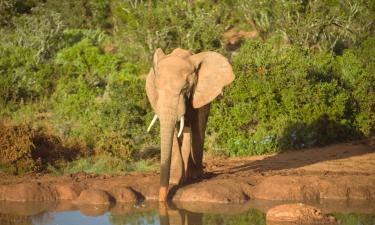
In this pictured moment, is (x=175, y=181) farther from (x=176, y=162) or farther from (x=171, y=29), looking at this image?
(x=171, y=29)

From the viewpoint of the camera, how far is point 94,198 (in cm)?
967

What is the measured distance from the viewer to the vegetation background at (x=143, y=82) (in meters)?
12.7

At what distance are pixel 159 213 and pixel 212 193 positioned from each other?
0.80 m

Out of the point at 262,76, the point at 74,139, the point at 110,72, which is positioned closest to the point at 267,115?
the point at 262,76

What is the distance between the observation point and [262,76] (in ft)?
46.1

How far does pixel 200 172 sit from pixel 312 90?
4046 mm

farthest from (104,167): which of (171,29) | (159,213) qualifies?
(171,29)

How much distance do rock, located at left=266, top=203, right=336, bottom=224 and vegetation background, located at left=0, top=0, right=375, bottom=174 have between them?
136 inches

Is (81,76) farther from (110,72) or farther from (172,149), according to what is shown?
(172,149)

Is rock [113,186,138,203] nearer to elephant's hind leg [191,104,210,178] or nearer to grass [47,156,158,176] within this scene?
elephant's hind leg [191,104,210,178]

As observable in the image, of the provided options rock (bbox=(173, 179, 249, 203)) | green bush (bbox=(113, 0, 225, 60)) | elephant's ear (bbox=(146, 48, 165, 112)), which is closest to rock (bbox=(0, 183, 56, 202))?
rock (bbox=(173, 179, 249, 203))

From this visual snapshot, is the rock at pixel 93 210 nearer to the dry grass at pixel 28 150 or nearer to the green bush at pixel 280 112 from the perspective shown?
the dry grass at pixel 28 150

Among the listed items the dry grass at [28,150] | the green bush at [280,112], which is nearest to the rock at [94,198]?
the dry grass at [28,150]

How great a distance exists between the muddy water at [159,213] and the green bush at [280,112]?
385cm
